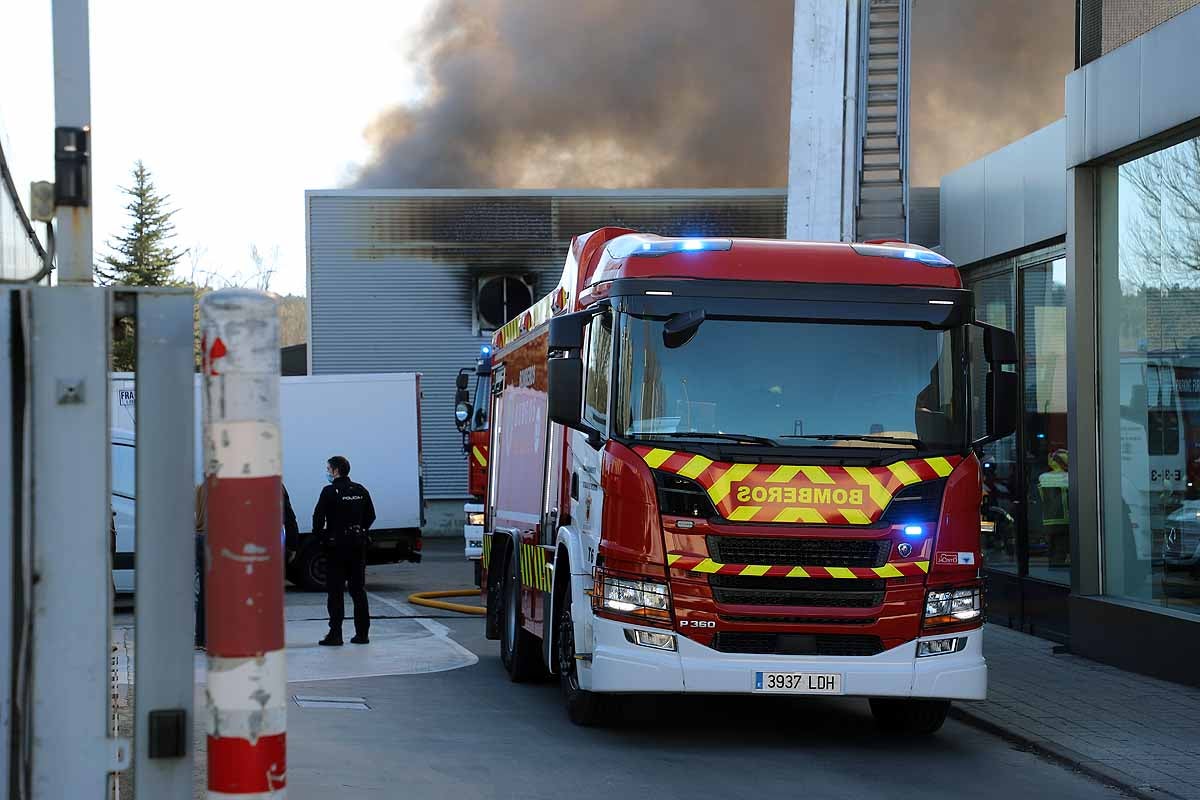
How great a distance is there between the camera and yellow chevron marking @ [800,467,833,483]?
8773 mm

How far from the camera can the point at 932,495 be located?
8.91 meters

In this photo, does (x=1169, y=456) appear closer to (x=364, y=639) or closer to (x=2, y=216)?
(x=364, y=639)

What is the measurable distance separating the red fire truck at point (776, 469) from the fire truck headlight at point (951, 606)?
0.04 feet

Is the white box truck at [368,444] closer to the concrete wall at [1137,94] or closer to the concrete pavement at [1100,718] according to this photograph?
the concrete pavement at [1100,718]

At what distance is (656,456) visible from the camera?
8789 mm

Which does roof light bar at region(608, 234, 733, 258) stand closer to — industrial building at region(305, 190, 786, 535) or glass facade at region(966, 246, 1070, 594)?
glass facade at region(966, 246, 1070, 594)

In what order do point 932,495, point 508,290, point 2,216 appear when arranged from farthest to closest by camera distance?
point 508,290 < point 932,495 < point 2,216

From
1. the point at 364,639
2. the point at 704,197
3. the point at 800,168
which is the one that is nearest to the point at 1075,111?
the point at 800,168

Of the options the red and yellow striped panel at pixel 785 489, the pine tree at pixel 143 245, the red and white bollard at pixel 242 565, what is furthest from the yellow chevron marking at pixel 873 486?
the pine tree at pixel 143 245

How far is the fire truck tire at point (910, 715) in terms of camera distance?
31.8 ft

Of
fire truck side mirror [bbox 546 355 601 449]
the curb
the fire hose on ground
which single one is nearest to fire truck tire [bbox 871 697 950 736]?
the curb

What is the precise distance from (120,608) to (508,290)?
18304mm

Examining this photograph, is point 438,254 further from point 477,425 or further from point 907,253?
point 907,253

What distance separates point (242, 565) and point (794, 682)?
5.85 meters
